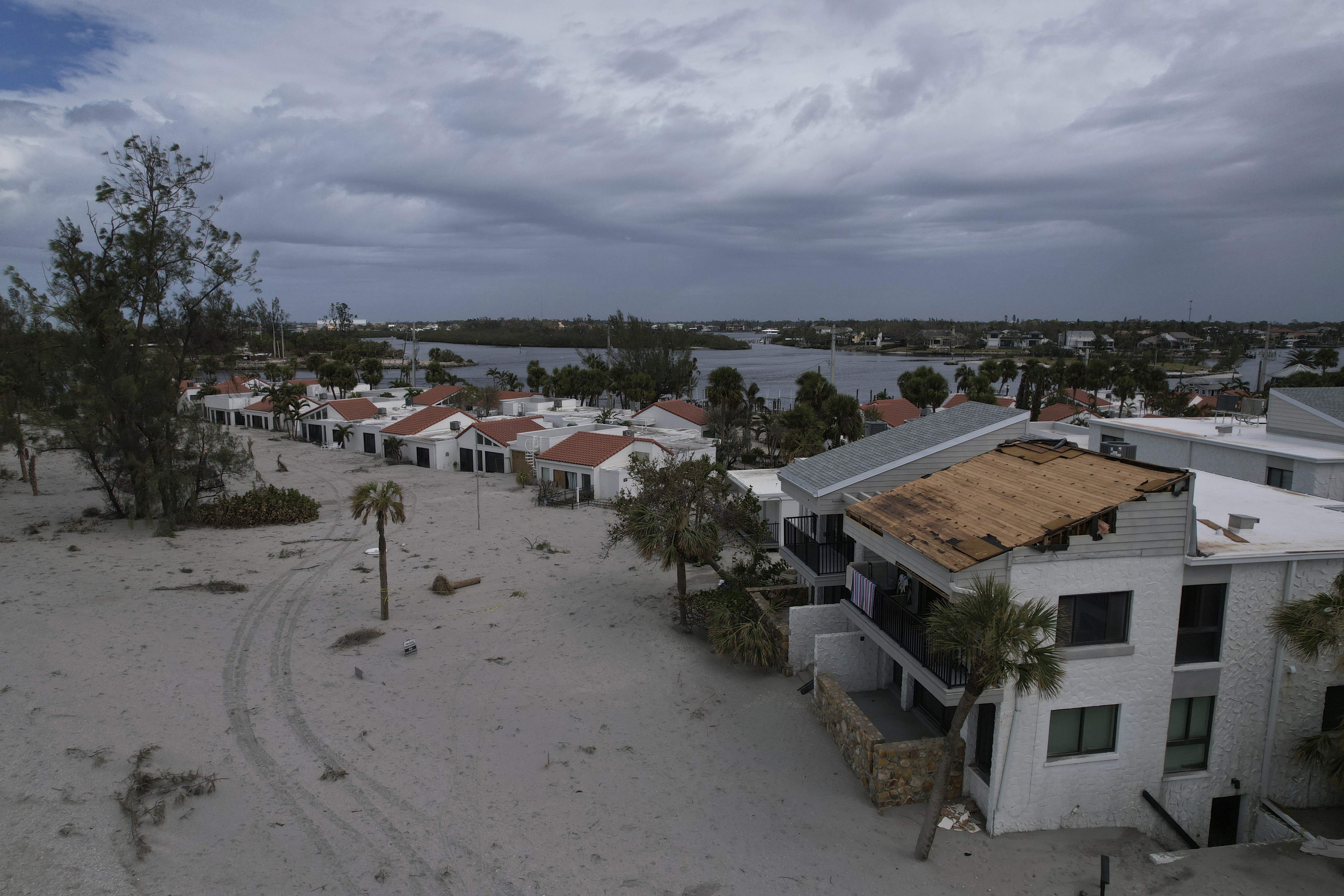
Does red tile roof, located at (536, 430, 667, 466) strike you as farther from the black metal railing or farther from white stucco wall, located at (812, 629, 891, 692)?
the black metal railing

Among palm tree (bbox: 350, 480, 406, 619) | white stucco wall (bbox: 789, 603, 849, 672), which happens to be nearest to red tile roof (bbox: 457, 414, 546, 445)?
palm tree (bbox: 350, 480, 406, 619)

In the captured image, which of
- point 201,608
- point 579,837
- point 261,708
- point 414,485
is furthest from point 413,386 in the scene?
point 579,837

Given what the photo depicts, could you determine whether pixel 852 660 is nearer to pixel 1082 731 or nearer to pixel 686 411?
pixel 1082 731

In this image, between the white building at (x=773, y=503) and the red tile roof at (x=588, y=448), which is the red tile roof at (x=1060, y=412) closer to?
the red tile roof at (x=588, y=448)

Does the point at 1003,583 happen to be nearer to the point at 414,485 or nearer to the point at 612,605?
the point at 612,605

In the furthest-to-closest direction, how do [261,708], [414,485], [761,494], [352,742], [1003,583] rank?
[414,485] < [761,494] < [261,708] < [352,742] < [1003,583]

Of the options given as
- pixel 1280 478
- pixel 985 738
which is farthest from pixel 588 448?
pixel 985 738

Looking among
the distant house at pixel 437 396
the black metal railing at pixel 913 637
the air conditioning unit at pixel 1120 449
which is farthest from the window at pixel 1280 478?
the distant house at pixel 437 396
